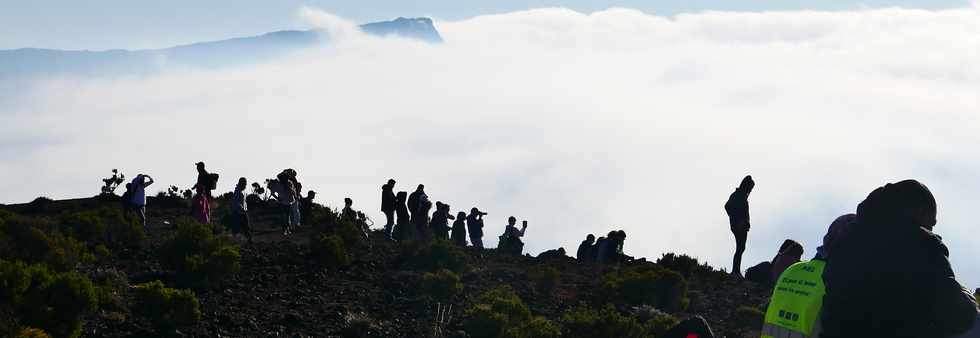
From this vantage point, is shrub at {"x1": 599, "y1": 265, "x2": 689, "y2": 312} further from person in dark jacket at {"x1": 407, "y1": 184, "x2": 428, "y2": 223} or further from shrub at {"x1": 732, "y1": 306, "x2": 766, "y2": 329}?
person in dark jacket at {"x1": 407, "y1": 184, "x2": 428, "y2": 223}

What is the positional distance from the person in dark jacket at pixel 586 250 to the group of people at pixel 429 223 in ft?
5.15

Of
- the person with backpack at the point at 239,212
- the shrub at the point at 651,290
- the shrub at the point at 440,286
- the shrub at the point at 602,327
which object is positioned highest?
the person with backpack at the point at 239,212

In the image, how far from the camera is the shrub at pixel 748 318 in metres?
15.5

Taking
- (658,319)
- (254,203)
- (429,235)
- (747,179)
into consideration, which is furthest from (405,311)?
(254,203)

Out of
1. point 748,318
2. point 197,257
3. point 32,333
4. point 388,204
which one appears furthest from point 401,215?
point 32,333

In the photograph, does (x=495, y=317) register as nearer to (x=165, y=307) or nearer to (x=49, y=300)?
(x=165, y=307)

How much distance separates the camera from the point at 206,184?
21.0 metres

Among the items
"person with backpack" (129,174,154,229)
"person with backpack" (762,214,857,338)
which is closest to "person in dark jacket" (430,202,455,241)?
"person with backpack" (129,174,154,229)

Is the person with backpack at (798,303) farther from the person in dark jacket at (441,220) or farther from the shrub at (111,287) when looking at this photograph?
the person in dark jacket at (441,220)

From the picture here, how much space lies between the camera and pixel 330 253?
17875 millimetres

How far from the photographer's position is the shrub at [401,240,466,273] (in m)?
18.6

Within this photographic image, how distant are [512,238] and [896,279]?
68.8 feet

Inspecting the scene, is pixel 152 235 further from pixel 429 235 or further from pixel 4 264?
pixel 4 264

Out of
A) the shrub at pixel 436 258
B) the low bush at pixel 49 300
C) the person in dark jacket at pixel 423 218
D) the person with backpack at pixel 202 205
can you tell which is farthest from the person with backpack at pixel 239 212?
the low bush at pixel 49 300
